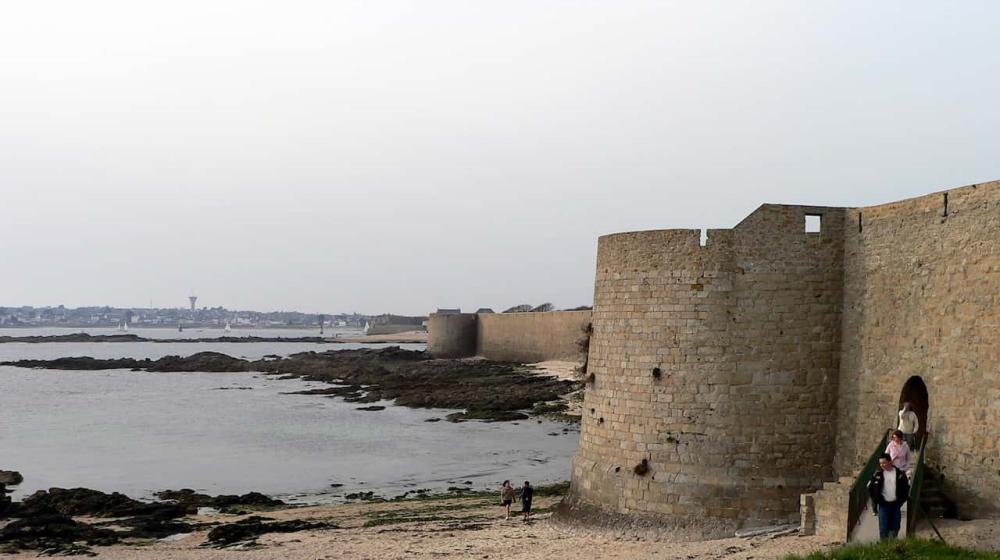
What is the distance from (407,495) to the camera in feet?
73.6

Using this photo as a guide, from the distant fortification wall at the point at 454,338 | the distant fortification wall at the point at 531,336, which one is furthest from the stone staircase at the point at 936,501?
the distant fortification wall at the point at 454,338

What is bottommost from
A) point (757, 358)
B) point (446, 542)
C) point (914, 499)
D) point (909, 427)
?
point (446, 542)

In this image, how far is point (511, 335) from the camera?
6197 cm

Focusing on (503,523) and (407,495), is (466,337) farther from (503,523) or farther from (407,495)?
(503,523)

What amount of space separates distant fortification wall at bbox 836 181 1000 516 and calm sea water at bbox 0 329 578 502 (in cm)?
1280

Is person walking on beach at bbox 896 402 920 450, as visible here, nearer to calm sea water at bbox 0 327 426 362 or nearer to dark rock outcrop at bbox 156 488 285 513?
dark rock outcrop at bbox 156 488 285 513

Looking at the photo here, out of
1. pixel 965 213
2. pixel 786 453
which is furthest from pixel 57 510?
pixel 965 213

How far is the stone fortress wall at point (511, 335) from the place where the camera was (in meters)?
52.4

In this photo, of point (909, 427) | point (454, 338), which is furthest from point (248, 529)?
point (454, 338)

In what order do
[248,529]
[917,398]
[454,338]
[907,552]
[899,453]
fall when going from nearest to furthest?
[907,552] → [899,453] → [917,398] → [248,529] → [454,338]

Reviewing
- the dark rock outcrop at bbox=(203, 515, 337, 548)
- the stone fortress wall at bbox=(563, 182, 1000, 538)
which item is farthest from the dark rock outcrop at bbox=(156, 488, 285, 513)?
the stone fortress wall at bbox=(563, 182, 1000, 538)

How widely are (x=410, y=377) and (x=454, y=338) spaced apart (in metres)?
16.6

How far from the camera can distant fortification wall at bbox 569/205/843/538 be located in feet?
40.4

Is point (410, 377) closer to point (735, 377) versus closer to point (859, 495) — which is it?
point (735, 377)
